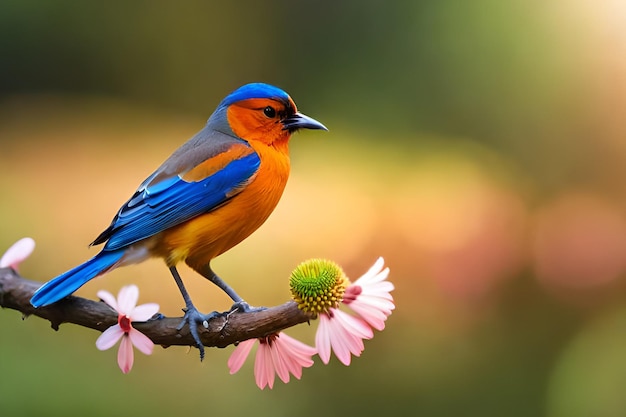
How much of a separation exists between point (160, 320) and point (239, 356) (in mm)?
118

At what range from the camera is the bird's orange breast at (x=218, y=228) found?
3.51 ft

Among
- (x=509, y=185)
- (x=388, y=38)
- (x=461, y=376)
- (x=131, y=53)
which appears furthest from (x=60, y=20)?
(x=461, y=376)

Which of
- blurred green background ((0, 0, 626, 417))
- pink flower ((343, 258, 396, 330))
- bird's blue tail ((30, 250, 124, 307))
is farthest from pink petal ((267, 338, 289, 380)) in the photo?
blurred green background ((0, 0, 626, 417))

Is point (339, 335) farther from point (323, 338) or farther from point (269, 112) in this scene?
point (269, 112)

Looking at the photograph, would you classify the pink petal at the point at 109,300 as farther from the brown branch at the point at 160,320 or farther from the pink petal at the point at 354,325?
the pink petal at the point at 354,325

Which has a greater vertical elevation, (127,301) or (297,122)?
(297,122)

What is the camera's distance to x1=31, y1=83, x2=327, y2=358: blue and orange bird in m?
1.07

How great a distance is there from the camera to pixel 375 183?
2764 mm

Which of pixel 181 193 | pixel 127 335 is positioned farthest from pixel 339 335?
pixel 181 193

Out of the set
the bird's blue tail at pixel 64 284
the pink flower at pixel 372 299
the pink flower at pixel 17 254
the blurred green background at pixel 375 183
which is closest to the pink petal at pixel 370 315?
the pink flower at pixel 372 299

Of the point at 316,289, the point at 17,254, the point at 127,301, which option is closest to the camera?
the point at 316,289

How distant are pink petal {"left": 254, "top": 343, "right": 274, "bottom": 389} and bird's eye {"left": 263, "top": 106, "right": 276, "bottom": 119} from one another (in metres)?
0.51

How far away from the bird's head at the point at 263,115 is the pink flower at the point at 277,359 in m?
0.46

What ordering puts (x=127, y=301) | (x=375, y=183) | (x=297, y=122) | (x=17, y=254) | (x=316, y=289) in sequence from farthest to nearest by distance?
(x=375, y=183)
(x=297, y=122)
(x=17, y=254)
(x=127, y=301)
(x=316, y=289)
